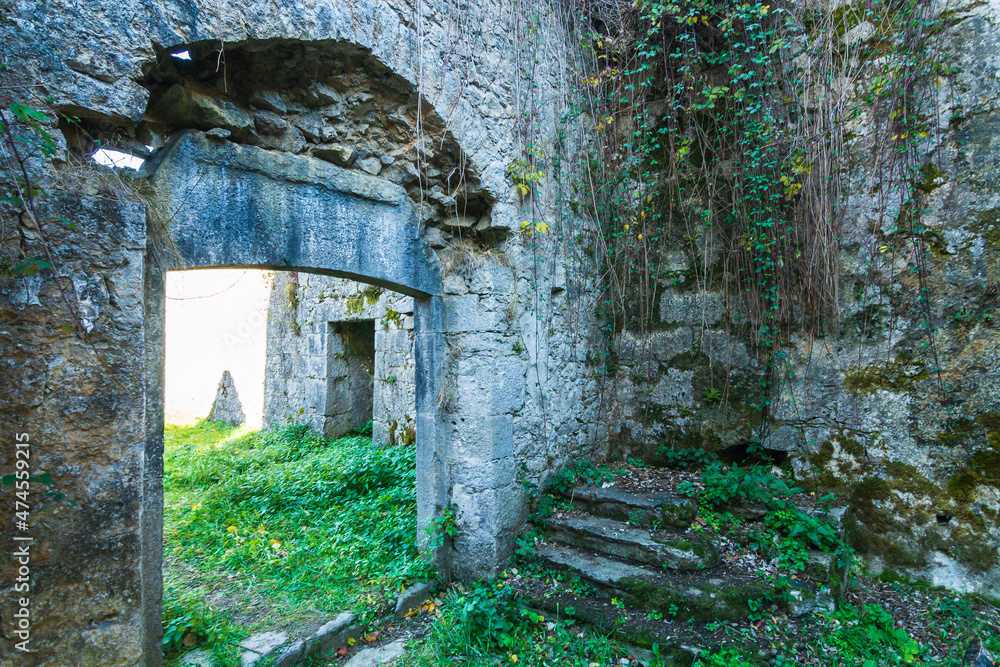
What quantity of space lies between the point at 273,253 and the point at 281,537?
96.8 inches

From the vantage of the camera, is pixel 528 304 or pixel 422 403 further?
pixel 528 304

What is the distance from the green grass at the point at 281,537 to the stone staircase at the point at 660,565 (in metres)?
1.04

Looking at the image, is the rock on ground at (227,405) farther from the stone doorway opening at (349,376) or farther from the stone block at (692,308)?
the stone block at (692,308)

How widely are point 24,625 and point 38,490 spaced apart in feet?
1.37

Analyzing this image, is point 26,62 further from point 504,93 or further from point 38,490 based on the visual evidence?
point 504,93

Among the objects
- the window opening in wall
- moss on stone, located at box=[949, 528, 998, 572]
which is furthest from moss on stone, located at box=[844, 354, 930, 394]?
the window opening in wall

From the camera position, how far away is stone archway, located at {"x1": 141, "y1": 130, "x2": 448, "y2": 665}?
1.87m

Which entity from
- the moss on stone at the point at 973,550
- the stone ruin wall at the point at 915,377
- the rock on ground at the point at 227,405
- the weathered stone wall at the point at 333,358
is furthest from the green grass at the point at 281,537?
the moss on stone at the point at 973,550

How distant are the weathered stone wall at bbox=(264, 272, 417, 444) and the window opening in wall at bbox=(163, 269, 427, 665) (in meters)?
0.02

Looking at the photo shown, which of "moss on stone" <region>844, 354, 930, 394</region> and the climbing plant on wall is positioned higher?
the climbing plant on wall

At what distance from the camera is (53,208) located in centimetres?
160

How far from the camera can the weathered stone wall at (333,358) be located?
5.23 metres

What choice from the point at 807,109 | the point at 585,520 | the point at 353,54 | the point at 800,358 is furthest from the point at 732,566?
the point at 353,54

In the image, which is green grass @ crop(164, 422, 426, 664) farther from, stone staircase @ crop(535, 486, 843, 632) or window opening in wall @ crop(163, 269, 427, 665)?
stone staircase @ crop(535, 486, 843, 632)
